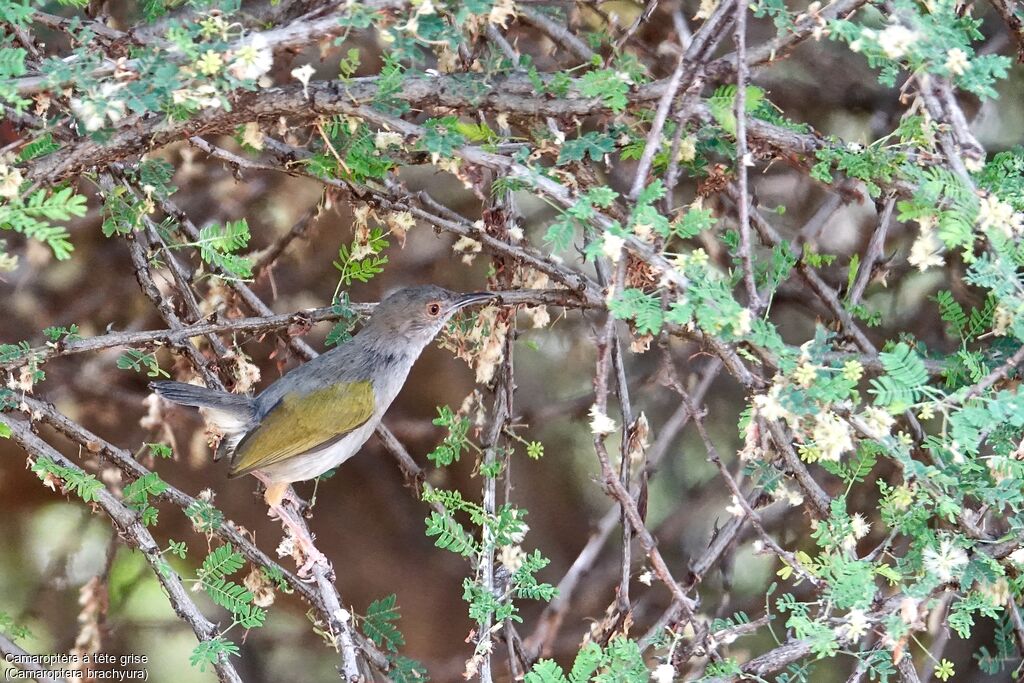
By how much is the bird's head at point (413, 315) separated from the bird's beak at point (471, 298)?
0.07 meters

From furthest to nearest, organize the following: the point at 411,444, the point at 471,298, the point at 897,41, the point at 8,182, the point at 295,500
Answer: the point at 411,444 < the point at 295,500 < the point at 471,298 < the point at 8,182 < the point at 897,41

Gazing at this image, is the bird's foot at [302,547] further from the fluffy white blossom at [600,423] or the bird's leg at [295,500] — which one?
the fluffy white blossom at [600,423]

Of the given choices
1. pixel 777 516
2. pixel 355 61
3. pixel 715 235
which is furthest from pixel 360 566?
pixel 355 61

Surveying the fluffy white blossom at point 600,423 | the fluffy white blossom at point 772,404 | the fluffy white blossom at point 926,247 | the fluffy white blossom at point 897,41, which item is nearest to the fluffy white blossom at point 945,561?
the fluffy white blossom at point 772,404

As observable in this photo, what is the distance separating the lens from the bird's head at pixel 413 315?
393 centimetres

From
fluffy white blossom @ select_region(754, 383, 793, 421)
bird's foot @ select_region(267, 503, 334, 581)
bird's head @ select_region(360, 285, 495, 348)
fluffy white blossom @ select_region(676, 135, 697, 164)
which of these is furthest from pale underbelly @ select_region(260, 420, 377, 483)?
fluffy white blossom @ select_region(754, 383, 793, 421)

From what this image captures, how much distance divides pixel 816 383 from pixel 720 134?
37.7 inches

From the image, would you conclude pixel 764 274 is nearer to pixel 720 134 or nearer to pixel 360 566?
pixel 720 134

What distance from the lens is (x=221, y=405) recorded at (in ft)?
12.3

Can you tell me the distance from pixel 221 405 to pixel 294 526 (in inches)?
27.9

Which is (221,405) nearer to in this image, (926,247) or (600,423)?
(600,423)

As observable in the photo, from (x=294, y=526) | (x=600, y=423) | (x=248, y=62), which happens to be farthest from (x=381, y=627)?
(x=248, y=62)

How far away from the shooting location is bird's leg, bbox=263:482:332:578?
3900mm

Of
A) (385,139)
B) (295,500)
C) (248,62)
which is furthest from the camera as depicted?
(295,500)
